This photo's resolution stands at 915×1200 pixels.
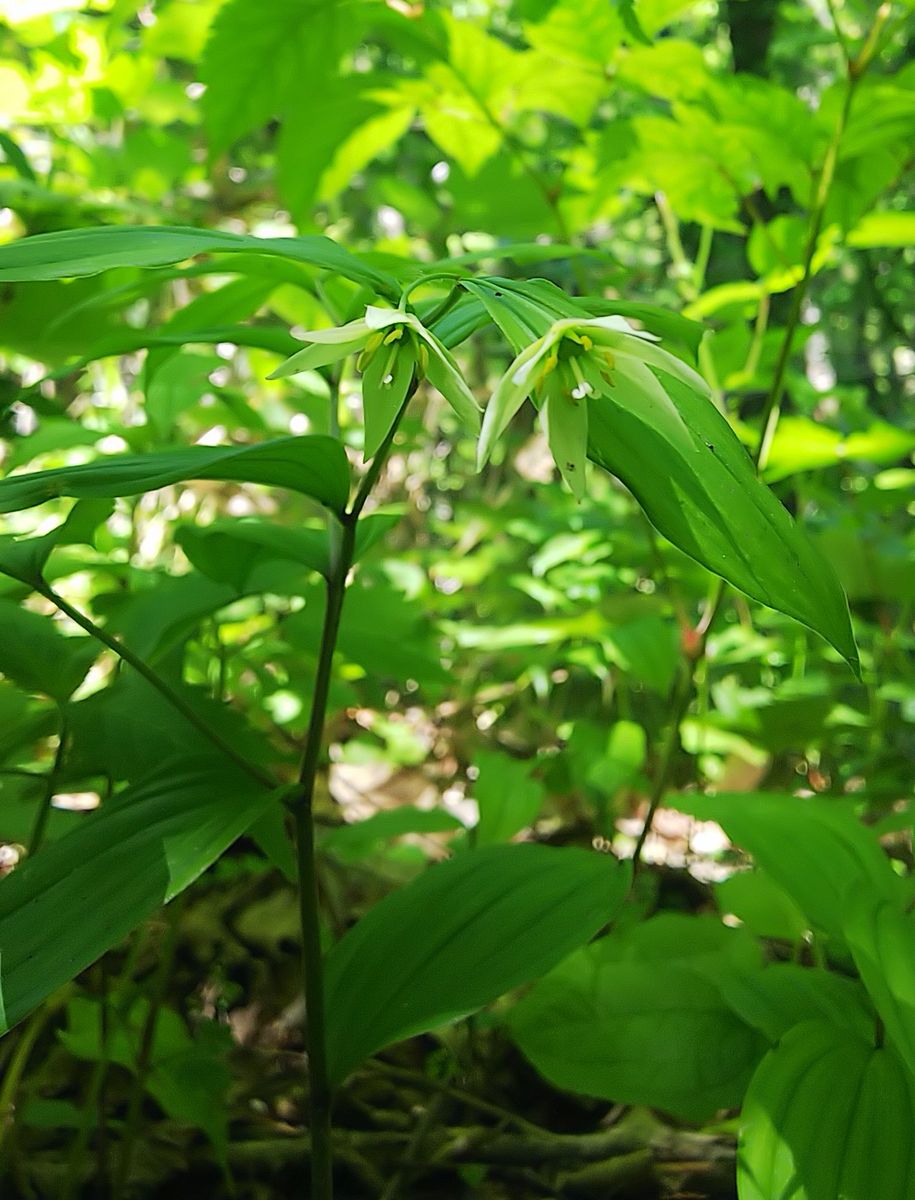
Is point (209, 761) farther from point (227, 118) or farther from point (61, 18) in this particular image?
point (61, 18)

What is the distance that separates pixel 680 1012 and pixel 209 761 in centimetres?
34

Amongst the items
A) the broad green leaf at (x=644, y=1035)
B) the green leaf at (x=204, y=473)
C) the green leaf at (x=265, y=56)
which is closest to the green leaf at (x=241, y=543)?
the green leaf at (x=204, y=473)

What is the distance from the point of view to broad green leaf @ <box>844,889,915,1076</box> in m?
0.43

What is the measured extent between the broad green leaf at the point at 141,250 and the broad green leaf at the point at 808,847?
409 mm

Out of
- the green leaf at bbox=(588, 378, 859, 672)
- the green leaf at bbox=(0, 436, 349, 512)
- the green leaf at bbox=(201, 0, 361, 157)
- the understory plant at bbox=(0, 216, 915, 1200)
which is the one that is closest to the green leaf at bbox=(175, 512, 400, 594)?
the understory plant at bbox=(0, 216, 915, 1200)

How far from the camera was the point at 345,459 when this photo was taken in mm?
415

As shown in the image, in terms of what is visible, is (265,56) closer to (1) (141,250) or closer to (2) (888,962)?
(1) (141,250)

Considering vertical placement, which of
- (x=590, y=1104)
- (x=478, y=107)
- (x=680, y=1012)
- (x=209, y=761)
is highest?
(x=478, y=107)

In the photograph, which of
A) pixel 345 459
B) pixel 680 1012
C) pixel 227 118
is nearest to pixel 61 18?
pixel 227 118

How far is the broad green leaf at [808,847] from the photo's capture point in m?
0.55

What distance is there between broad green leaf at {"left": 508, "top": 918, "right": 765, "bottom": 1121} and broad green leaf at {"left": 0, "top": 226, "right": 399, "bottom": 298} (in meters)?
0.45

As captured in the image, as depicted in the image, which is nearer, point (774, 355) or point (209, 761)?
point (209, 761)

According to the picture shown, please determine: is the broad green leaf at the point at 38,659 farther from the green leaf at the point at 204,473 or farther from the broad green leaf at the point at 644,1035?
the broad green leaf at the point at 644,1035

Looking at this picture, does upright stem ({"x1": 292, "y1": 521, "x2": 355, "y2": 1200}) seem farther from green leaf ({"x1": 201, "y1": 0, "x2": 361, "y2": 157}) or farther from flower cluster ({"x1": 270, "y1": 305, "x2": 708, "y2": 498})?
green leaf ({"x1": 201, "y1": 0, "x2": 361, "y2": 157})
